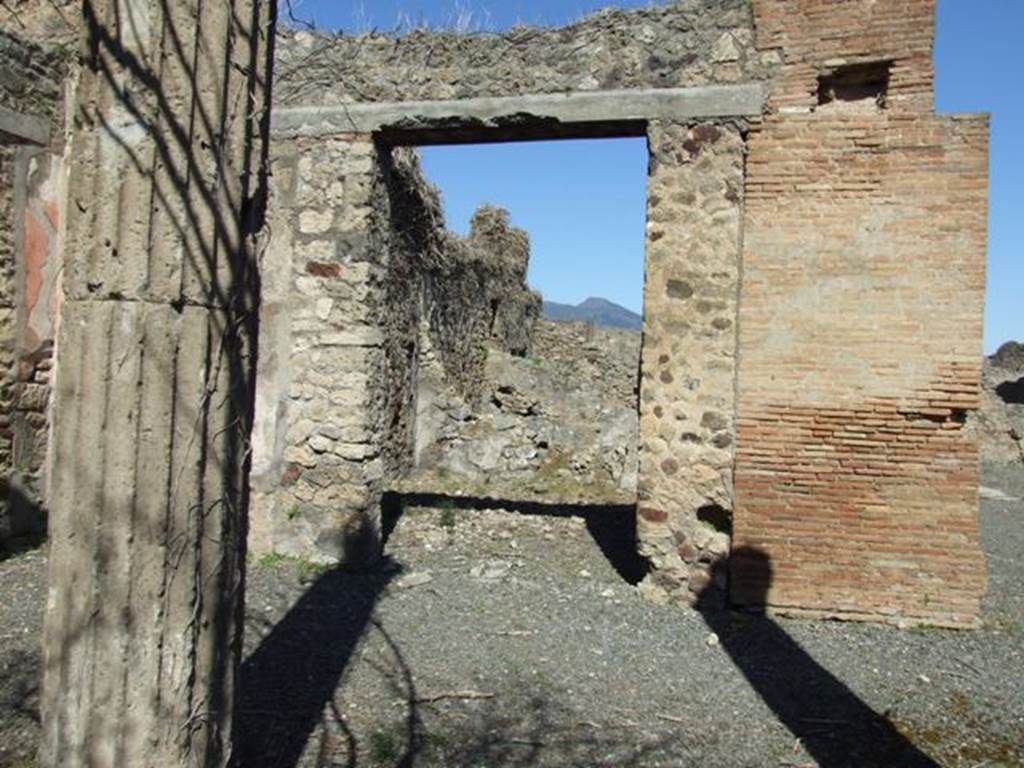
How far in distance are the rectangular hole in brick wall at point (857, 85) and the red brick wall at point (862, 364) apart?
0.17 m

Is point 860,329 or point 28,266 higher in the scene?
point 28,266

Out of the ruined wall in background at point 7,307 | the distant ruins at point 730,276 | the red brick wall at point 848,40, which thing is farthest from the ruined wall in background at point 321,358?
the red brick wall at point 848,40

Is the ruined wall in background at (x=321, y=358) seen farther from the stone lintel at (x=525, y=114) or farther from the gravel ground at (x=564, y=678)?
the gravel ground at (x=564, y=678)

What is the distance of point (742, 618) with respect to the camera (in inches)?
227

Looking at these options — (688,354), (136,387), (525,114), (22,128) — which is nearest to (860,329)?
(688,354)

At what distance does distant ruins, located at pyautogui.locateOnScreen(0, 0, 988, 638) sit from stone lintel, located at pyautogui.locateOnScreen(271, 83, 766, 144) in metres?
0.02

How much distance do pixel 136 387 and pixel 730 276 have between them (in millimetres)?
4567

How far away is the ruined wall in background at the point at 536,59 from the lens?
5.96 meters

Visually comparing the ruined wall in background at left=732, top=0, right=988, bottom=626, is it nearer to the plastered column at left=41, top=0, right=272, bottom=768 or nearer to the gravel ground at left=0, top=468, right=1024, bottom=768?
the gravel ground at left=0, top=468, right=1024, bottom=768

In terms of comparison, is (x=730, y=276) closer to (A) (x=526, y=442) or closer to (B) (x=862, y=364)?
(B) (x=862, y=364)

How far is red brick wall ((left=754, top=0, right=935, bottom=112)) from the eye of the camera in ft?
18.4

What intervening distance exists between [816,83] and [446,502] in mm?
5640

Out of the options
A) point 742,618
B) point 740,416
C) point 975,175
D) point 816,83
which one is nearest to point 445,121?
point 816,83

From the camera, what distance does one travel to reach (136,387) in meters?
2.24
